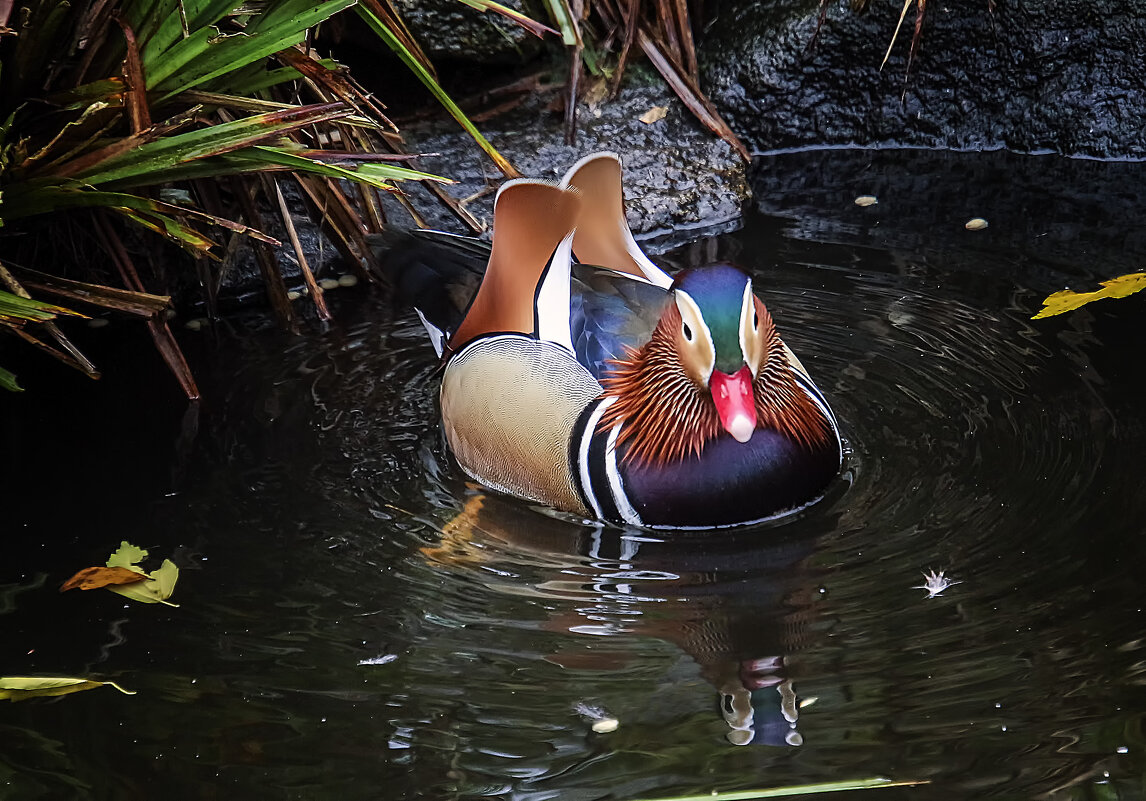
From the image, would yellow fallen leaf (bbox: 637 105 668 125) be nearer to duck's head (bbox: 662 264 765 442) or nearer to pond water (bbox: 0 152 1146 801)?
pond water (bbox: 0 152 1146 801)

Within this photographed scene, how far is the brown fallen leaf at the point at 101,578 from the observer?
11.2 ft

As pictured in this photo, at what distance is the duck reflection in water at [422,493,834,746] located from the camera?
2975mm

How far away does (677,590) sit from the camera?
3.36 m

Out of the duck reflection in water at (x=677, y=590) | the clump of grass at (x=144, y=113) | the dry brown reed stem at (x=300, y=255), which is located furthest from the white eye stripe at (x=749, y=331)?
the dry brown reed stem at (x=300, y=255)

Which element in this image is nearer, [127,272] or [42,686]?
[42,686]

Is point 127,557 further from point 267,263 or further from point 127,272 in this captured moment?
point 267,263

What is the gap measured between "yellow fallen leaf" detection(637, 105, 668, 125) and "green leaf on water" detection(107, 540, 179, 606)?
351cm

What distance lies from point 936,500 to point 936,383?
76 cm

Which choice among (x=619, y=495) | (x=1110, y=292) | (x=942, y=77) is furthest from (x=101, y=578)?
(x=942, y=77)

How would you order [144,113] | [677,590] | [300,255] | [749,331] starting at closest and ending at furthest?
[677,590]
[749,331]
[144,113]
[300,255]

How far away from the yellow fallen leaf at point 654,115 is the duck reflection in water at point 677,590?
9.52 feet

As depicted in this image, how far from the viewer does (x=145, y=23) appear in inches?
146

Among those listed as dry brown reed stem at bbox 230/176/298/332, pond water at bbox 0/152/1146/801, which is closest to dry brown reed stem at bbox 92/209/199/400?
pond water at bbox 0/152/1146/801

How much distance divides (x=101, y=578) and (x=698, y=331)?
171cm
